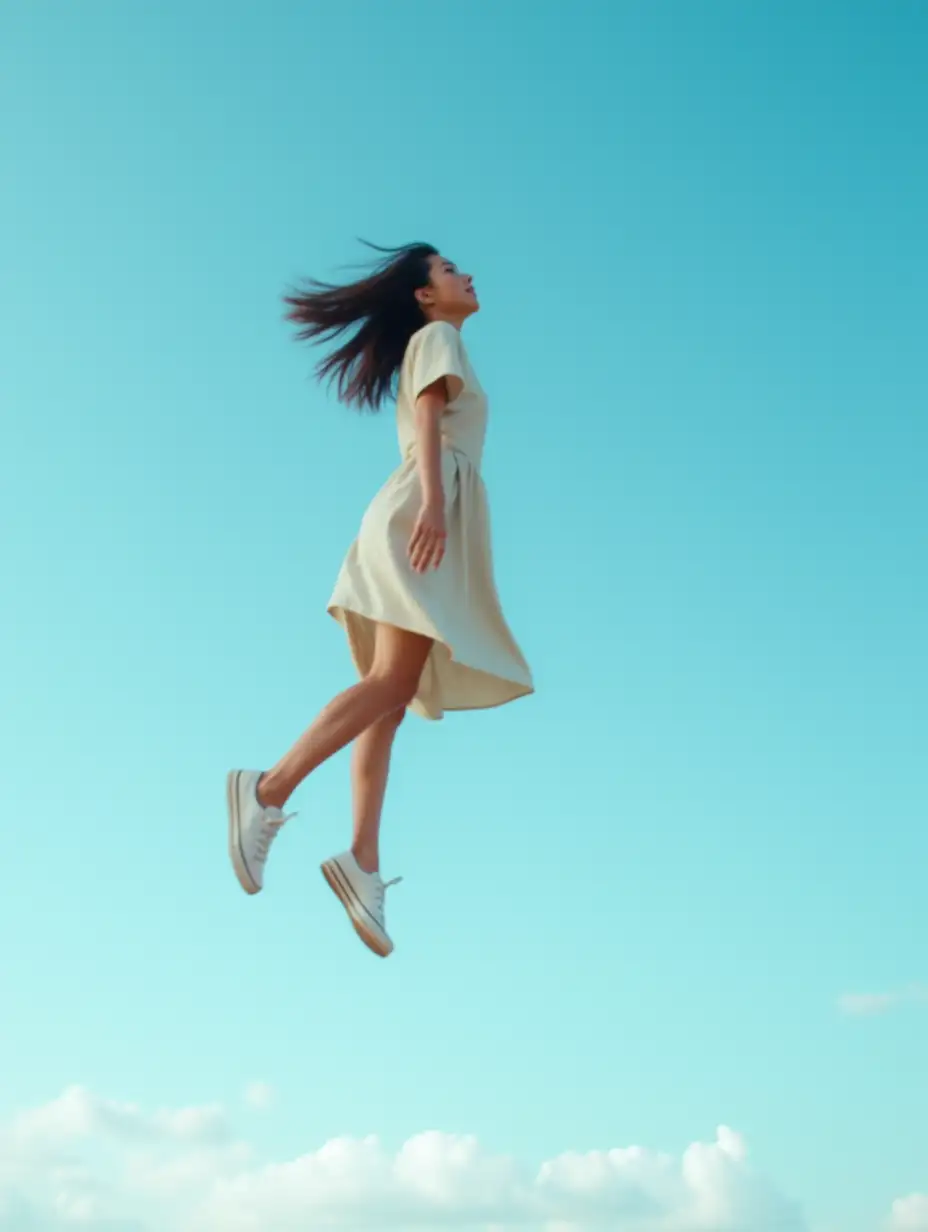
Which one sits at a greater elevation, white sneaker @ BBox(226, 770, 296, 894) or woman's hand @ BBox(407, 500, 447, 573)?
woman's hand @ BBox(407, 500, 447, 573)

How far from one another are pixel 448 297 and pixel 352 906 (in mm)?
2338

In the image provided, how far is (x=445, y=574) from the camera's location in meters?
5.54

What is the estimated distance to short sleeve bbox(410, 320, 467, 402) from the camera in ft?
18.4

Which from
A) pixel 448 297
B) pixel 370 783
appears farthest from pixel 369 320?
pixel 370 783

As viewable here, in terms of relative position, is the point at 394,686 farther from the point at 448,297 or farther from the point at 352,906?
the point at 448,297

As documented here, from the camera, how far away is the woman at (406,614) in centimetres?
532

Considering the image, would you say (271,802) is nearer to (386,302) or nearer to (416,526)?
(416,526)

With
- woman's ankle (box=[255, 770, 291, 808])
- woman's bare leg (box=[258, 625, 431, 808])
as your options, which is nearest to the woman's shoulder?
woman's bare leg (box=[258, 625, 431, 808])

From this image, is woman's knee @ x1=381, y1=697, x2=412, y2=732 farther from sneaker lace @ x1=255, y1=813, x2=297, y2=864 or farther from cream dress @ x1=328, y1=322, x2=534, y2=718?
sneaker lace @ x1=255, y1=813, x2=297, y2=864

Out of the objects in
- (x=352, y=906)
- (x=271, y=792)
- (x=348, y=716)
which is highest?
(x=348, y=716)

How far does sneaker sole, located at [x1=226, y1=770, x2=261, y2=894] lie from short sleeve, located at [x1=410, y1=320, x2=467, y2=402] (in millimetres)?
1556

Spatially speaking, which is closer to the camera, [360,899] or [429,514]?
[360,899]

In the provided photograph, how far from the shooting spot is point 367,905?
529 centimetres

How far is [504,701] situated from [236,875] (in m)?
1.15
